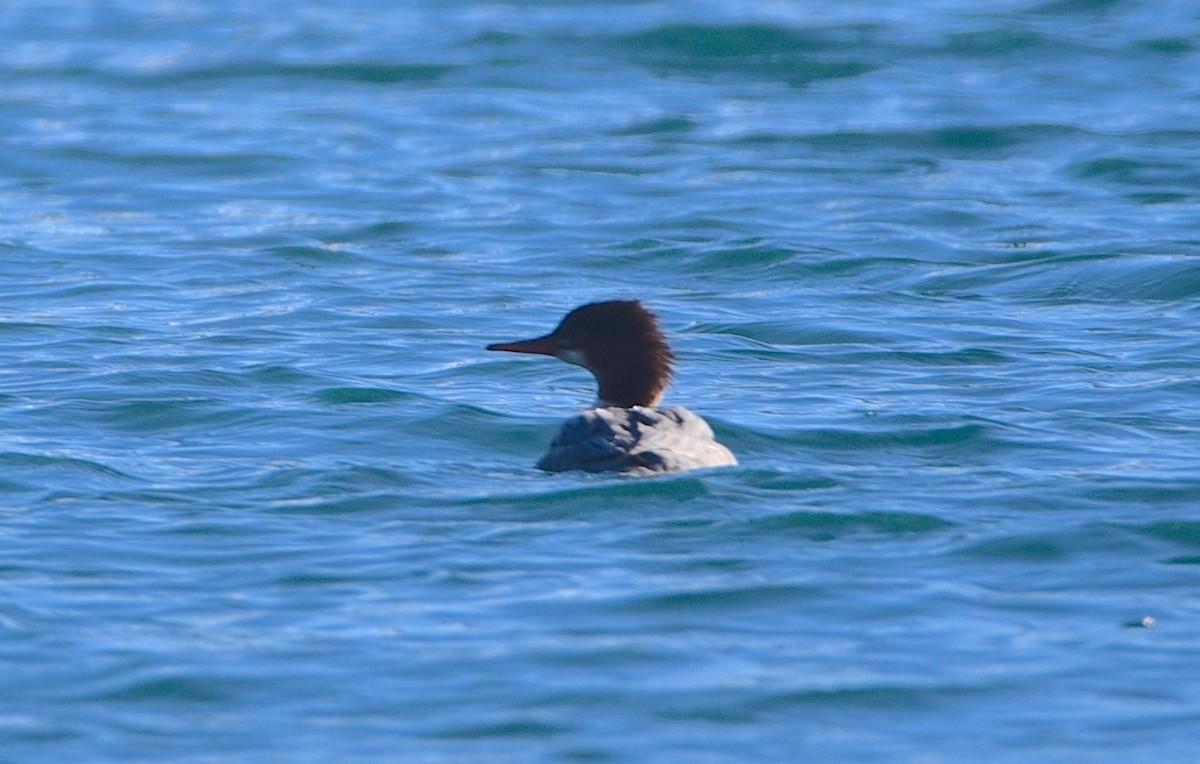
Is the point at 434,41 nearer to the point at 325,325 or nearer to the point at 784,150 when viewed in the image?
the point at 784,150

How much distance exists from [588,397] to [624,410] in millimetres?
1839

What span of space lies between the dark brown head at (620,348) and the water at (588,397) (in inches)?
15.5

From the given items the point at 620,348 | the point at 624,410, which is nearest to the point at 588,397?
the point at 620,348

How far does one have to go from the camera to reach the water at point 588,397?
17.5 ft

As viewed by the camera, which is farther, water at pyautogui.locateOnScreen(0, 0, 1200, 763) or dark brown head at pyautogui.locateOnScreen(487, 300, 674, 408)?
dark brown head at pyautogui.locateOnScreen(487, 300, 674, 408)

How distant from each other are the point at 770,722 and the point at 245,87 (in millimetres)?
15060

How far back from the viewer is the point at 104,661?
555 centimetres

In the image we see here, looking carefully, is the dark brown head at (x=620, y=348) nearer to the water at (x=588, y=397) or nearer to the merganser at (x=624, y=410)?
the merganser at (x=624, y=410)

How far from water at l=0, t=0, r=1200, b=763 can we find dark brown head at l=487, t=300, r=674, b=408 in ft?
1.29

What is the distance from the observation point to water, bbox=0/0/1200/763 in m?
5.35

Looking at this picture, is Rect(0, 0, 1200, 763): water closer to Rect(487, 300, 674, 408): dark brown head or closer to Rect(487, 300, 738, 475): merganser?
Rect(487, 300, 738, 475): merganser

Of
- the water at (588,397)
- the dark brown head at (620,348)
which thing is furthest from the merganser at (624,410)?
the water at (588,397)

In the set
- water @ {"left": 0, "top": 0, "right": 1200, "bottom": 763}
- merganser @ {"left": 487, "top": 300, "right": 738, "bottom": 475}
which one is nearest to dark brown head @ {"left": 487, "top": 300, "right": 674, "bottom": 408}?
merganser @ {"left": 487, "top": 300, "right": 738, "bottom": 475}

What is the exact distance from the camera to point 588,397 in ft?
30.9
